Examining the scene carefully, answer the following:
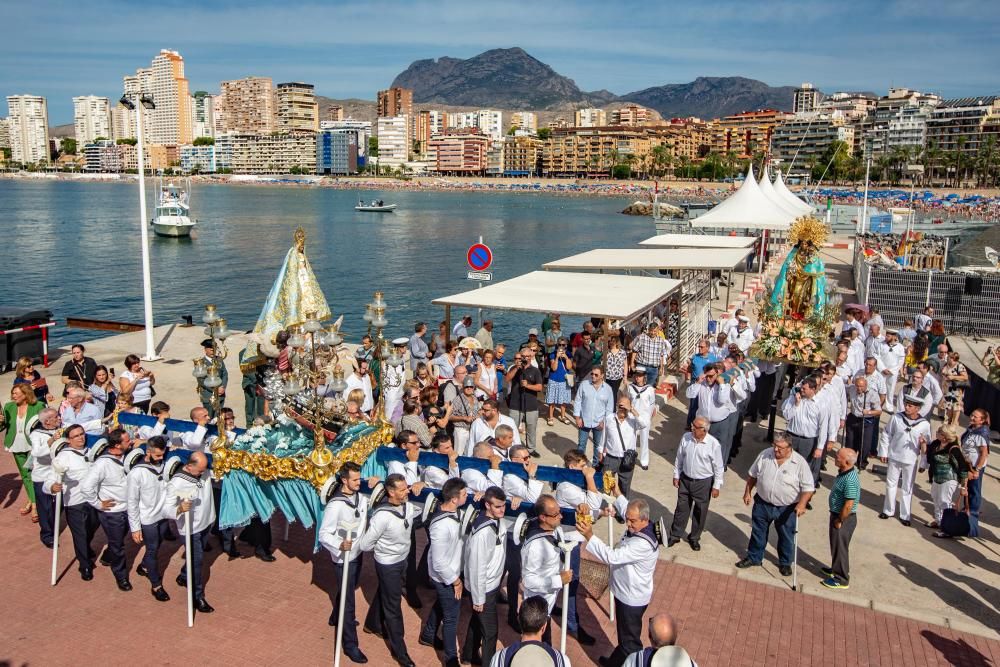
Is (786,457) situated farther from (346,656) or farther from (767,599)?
(346,656)

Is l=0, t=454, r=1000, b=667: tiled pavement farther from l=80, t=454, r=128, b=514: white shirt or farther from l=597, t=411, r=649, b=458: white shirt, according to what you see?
l=597, t=411, r=649, b=458: white shirt

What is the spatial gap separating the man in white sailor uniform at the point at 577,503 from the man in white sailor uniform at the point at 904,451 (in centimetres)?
415

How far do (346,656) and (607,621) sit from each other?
243 centimetres

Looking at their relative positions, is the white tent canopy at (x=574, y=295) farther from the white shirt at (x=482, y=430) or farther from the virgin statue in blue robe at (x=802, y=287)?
the white shirt at (x=482, y=430)

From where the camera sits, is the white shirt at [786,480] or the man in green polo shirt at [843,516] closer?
the man in green polo shirt at [843,516]

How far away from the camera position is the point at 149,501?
723 centimetres

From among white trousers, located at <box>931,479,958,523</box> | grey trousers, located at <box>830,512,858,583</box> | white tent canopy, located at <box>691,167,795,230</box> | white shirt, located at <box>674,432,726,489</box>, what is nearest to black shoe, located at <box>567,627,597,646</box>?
white shirt, located at <box>674,432,726,489</box>

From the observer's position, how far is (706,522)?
9.45 meters

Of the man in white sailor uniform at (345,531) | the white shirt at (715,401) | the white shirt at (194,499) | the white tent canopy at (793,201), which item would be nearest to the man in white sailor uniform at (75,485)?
the white shirt at (194,499)

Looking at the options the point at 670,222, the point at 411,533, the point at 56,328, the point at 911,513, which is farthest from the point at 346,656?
the point at 670,222

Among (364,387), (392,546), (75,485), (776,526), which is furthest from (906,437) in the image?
(75,485)

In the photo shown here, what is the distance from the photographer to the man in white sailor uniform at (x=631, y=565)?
238 inches

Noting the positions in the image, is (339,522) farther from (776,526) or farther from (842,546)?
(842,546)

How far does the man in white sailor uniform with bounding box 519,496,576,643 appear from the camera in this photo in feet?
20.0
